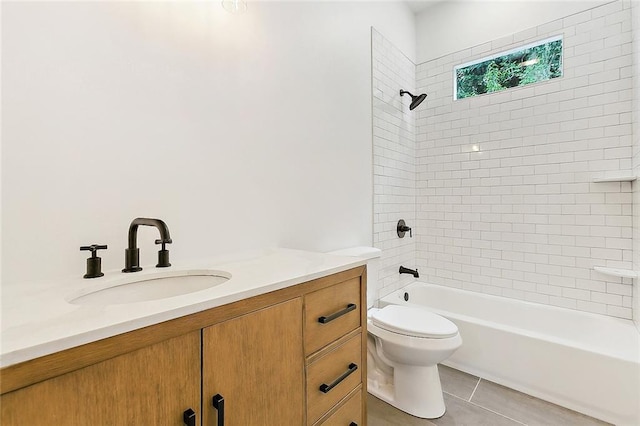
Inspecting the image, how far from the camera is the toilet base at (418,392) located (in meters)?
1.70

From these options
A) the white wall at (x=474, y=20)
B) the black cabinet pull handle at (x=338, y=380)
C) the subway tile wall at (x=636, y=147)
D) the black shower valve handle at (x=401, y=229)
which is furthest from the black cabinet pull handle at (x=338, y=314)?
the white wall at (x=474, y=20)

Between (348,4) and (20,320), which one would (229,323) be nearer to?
(20,320)

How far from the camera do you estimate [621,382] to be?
160 cm

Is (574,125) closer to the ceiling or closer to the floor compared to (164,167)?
closer to the ceiling

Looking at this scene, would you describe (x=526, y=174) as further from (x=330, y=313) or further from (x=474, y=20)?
(x=330, y=313)

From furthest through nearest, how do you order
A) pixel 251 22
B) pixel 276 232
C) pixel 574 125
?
pixel 574 125 < pixel 276 232 < pixel 251 22

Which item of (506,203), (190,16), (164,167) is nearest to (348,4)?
(190,16)

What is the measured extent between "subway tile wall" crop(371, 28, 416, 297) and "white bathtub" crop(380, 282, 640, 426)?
0.40m

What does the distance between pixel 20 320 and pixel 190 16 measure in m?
1.22

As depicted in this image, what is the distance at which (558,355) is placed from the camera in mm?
1780

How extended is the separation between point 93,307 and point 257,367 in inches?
16.2

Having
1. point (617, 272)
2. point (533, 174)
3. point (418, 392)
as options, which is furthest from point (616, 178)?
point (418, 392)

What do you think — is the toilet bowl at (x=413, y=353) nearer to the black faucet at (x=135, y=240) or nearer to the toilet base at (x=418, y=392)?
the toilet base at (x=418, y=392)

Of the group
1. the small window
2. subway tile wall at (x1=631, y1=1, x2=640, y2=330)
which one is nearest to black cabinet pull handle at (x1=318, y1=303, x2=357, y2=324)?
subway tile wall at (x1=631, y1=1, x2=640, y2=330)
